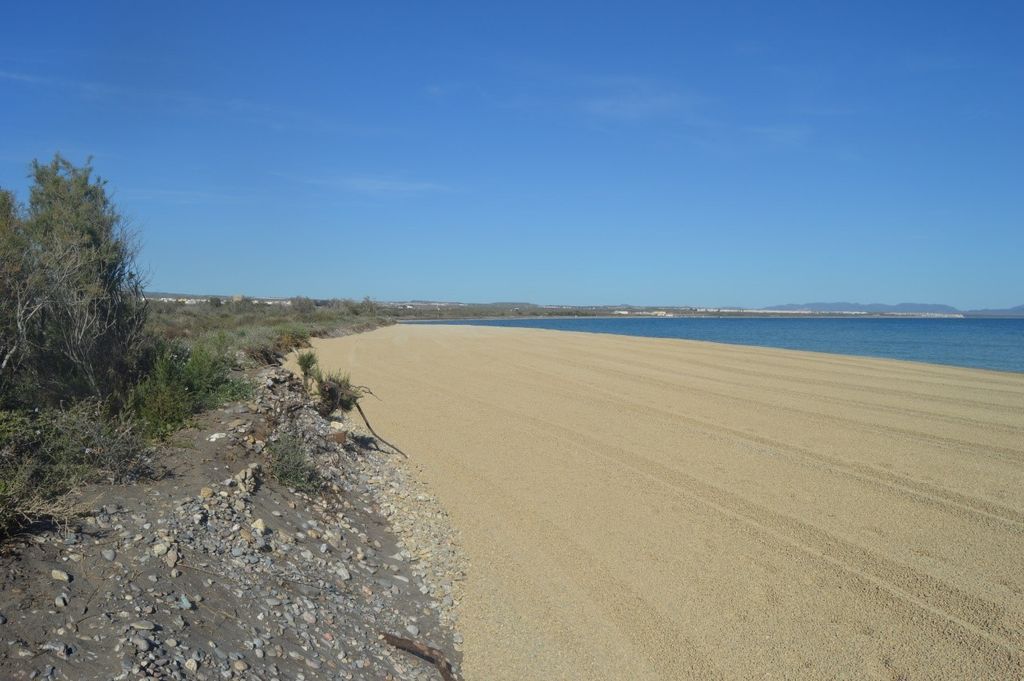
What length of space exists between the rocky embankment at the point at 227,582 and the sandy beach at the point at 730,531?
2.15 ft

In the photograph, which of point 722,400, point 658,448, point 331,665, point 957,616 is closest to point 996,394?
point 722,400

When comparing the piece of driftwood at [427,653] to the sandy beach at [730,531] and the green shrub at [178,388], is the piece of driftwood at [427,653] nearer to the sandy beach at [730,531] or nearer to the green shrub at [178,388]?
the sandy beach at [730,531]

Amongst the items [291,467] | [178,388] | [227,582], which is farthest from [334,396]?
[227,582]

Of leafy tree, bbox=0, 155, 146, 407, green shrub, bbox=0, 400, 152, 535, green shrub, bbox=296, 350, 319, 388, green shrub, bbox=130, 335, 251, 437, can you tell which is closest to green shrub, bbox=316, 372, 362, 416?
green shrub, bbox=296, 350, 319, 388

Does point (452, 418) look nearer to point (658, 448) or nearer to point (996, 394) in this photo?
point (658, 448)

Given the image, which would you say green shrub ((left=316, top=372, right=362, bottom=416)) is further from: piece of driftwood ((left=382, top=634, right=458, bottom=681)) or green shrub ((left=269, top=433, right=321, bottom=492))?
piece of driftwood ((left=382, top=634, right=458, bottom=681))

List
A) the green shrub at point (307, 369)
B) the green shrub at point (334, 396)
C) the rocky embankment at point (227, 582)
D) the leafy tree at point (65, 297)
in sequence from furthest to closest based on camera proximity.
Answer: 1. the green shrub at point (307, 369)
2. the green shrub at point (334, 396)
3. the leafy tree at point (65, 297)
4. the rocky embankment at point (227, 582)

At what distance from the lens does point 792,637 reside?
5.84m

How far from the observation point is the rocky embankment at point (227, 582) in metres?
3.86

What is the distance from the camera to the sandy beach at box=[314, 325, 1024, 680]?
5.64 metres

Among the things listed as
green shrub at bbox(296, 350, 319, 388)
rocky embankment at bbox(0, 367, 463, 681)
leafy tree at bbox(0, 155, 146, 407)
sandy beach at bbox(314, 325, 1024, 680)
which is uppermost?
leafy tree at bbox(0, 155, 146, 407)

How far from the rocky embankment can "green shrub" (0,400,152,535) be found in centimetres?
19

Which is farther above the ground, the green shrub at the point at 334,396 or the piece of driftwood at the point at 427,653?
the green shrub at the point at 334,396

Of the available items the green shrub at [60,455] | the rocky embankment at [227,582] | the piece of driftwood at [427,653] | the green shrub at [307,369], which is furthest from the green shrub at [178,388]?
the piece of driftwood at [427,653]
